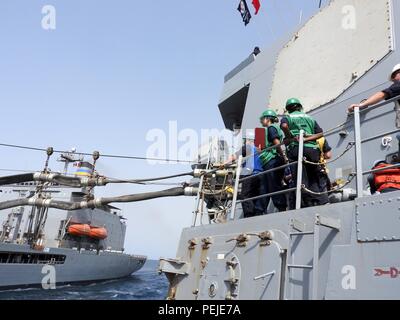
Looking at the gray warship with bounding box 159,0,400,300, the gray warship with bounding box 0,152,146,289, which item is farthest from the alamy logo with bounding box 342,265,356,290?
the gray warship with bounding box 0,152,146,289

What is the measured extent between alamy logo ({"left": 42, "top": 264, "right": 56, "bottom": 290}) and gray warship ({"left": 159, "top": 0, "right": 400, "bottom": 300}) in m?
17.5

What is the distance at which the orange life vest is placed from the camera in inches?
100

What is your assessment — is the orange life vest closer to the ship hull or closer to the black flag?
the black flag

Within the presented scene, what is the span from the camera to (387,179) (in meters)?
2.60

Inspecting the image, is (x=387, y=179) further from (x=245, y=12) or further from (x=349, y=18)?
(x=245, y=12)

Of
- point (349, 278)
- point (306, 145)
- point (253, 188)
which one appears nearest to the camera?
point (349, 278)

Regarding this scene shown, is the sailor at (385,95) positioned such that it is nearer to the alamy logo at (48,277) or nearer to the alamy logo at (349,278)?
the alamy logo at (349,278)

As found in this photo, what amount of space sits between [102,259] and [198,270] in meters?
24.1

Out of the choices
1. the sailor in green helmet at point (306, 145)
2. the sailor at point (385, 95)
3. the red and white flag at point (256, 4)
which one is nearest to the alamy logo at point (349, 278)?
the sailor in green helmet at point (306, 145)

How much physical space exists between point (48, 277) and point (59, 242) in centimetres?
383

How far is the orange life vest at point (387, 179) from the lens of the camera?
8.37ft

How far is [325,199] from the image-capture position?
11.3 feet

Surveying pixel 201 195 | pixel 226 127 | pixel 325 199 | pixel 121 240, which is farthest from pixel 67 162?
pixel 325 199

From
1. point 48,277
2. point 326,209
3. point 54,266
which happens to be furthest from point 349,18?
point 54,266
